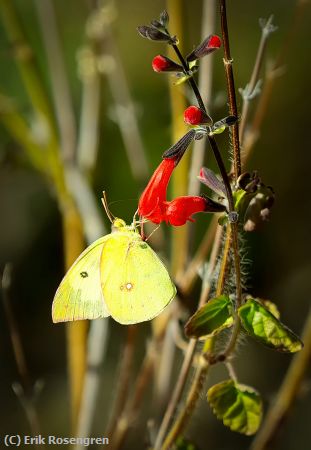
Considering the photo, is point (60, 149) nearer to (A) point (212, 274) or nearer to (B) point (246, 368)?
(A) point (212, 274)

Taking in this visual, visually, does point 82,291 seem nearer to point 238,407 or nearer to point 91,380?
point 238,407

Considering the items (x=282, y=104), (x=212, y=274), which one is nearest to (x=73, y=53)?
(x=282, y=104)

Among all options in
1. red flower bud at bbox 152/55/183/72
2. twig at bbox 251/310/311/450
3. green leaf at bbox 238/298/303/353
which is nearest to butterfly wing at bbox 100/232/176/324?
green leaf at bbox 238/298/303/353

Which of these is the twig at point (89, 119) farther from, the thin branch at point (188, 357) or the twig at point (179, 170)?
the thin branch at point (188, 357)

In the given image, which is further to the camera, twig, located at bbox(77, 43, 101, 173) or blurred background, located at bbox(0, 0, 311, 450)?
blurred background, located at bbox(0, 0, 311, 450)

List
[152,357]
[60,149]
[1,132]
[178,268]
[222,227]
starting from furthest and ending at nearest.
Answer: [1,132]
[60,149]
[178,268]
[152,357]
[222,227]

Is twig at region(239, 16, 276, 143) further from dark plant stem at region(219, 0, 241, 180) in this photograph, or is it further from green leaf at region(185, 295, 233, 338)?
green leaf at region(185, 295, 233, 338)
